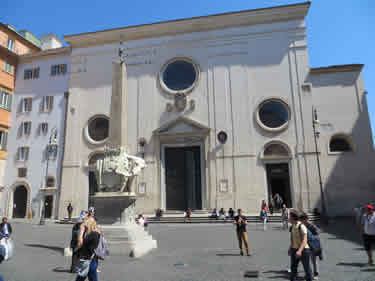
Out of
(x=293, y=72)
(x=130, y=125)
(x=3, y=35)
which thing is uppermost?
(x=3, y=35)

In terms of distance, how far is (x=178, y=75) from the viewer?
79.2 feet

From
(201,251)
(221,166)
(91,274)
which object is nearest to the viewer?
(91,274)

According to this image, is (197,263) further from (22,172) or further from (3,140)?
(3,140)

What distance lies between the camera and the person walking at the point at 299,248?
4.76m

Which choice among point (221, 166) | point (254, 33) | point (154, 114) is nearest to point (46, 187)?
point (154, 114)

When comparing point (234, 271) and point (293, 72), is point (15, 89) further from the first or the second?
point (234, 271)

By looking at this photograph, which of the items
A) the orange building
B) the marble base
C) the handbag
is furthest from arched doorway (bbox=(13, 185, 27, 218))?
the handbag

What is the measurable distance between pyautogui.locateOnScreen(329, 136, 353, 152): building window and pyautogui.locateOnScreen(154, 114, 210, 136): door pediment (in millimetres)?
9200

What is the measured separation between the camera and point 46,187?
2403 cm

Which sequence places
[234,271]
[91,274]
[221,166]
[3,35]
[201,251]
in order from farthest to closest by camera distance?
1. [3,35]
2. [221,166]
3. [201,251]
4. [234,271]
5. [91,274]

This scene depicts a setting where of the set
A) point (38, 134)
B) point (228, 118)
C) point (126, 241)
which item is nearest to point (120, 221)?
point (126, 241)

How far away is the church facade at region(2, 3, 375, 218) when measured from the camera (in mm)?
20484

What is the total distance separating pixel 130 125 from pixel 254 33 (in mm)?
12403

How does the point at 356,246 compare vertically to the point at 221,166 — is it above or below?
below
